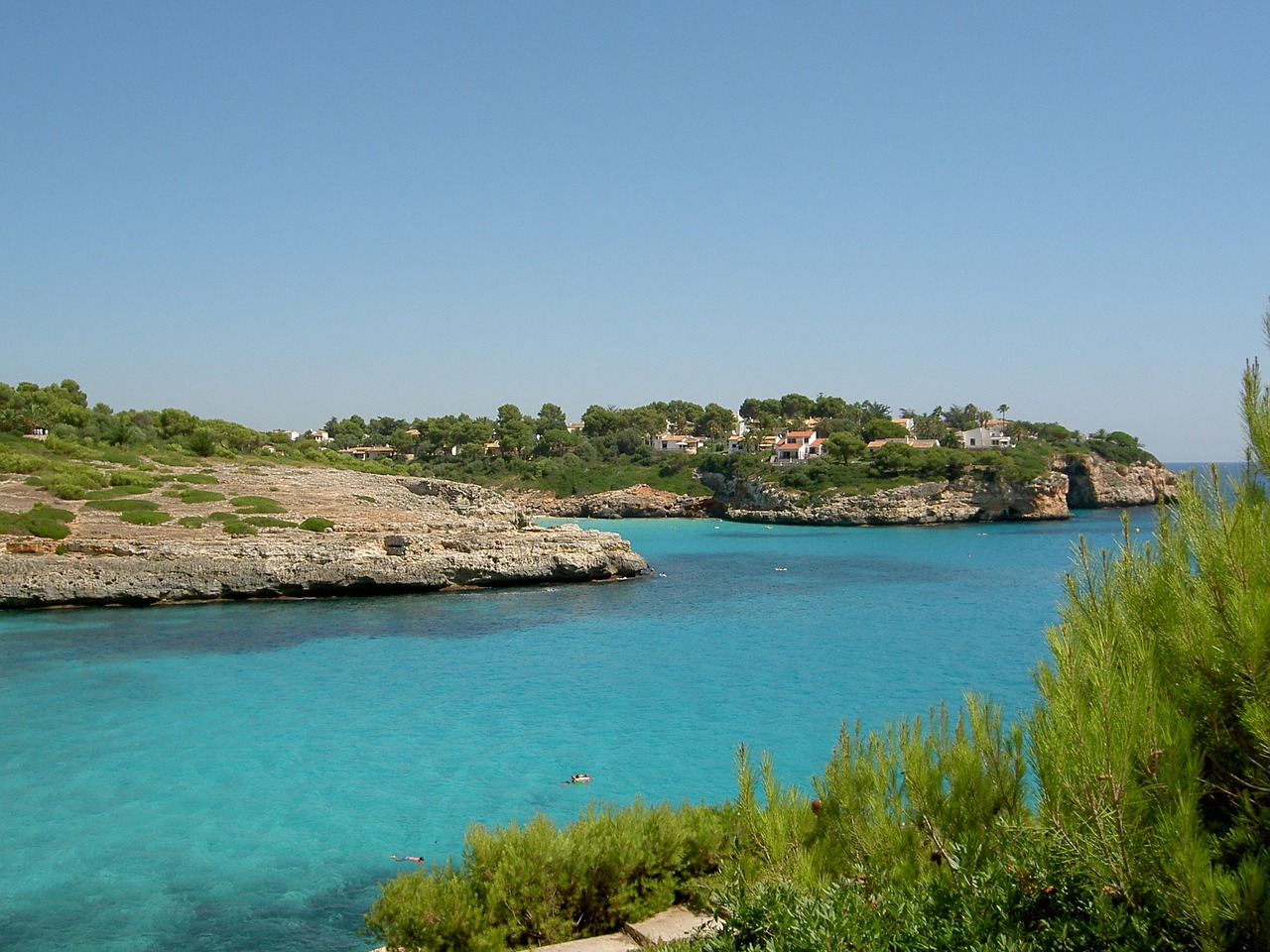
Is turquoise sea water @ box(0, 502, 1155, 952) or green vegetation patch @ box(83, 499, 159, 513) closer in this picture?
turquoise sea water @ box(0, 502, 1155, 952)

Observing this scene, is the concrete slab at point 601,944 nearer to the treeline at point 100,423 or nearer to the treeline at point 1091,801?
the treeline at point 1091,801

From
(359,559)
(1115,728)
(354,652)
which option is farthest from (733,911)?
(359,559)

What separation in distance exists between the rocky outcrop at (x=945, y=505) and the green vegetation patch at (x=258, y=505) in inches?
1714

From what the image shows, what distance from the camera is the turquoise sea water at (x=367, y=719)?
976 centimetres

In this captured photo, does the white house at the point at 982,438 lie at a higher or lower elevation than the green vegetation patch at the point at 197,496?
higher

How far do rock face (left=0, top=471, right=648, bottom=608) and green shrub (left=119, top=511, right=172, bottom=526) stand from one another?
539mm

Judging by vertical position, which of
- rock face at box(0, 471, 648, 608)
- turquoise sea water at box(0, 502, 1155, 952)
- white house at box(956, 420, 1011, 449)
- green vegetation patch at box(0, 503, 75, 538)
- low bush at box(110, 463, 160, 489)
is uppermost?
white house at box(956, 420, 1011, 449)

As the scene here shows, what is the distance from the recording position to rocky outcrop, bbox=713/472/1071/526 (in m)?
67.6

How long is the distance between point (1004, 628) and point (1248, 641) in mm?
24315

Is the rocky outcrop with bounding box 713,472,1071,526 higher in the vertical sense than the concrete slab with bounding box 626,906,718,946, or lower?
higher

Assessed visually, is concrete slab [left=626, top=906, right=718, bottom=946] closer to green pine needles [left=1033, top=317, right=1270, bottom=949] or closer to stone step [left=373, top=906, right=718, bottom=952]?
stone step [left=373, top=906, right=718, bottom=952]

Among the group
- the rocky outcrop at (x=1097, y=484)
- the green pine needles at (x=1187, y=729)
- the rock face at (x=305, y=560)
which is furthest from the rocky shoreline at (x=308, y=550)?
the rocky outcrop at (x=1097, y=484)

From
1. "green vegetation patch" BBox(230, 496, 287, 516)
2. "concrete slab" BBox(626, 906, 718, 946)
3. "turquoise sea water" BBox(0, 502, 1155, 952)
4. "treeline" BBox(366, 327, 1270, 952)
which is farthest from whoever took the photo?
"green vegetation patch" BBox(230, 496, 287, 516)

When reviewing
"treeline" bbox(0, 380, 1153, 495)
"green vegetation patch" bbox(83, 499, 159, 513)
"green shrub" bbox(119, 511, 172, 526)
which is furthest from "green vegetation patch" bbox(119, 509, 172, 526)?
"treeline" bbox(0, 380, 1153, 495)
